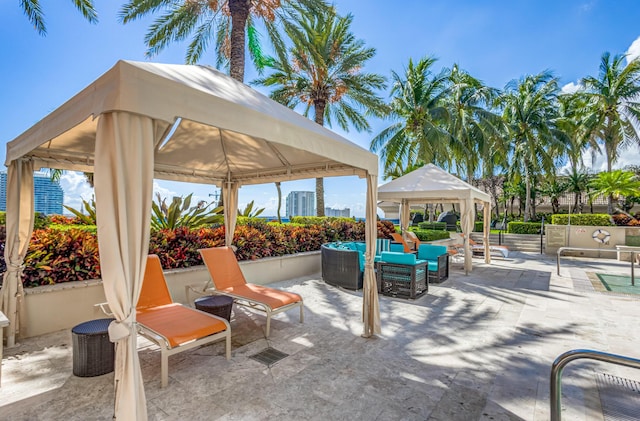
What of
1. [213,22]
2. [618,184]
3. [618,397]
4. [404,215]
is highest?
[213,22]

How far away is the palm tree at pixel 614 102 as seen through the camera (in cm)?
2053

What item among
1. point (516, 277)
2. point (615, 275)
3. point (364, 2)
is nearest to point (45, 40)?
point (364, 2)

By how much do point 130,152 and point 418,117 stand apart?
18.1m

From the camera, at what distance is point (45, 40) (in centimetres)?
862

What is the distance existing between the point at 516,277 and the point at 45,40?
14.9 metres

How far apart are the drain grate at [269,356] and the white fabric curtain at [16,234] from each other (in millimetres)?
3260

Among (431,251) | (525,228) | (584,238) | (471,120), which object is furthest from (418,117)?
(431,251)

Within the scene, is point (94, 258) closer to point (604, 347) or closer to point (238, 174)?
point (238, 174)

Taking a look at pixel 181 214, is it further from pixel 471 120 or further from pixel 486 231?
pixel 471 120

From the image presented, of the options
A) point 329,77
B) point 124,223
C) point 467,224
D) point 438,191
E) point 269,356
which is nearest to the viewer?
point 124,223

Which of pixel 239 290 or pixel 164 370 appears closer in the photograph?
pixel 164 370

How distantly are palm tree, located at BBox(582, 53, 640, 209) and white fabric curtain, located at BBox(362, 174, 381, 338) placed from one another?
23890 mm

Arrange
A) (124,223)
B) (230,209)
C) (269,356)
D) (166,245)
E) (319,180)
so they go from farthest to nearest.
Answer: (319,180) → (230,209) → (166,245) → (269,356) → (124,223)

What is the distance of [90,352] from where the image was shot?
133 inches
